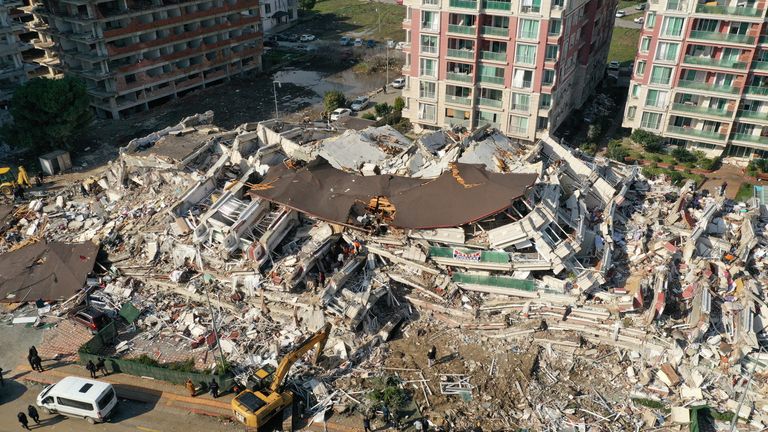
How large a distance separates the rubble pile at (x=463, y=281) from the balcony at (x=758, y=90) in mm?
14246

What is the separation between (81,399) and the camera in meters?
28.5

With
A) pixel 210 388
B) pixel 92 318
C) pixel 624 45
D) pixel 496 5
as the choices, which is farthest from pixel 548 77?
pixel 624 45

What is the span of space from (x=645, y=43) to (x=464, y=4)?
1694 centimetres

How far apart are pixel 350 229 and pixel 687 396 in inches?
801

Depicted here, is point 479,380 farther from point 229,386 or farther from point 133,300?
point 133,300

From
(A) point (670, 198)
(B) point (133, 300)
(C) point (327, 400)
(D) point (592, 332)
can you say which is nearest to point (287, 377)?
(C) point (327, 400)

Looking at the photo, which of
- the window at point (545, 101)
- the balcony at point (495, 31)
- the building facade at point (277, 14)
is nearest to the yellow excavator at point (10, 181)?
the balcony at point (495, 31)

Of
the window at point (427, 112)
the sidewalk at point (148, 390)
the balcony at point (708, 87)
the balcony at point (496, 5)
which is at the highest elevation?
the balcony at point (496, 5)

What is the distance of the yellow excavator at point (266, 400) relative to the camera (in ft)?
90.2

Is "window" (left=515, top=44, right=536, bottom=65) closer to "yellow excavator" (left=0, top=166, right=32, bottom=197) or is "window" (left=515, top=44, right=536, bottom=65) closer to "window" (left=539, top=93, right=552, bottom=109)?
"window" (left=539, top=93, right=552, bottom=109)

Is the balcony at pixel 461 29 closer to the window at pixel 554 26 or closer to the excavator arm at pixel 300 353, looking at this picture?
the window at pixel 554 26

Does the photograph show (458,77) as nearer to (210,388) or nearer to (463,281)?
(463,281)

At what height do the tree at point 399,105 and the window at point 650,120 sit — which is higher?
the window at point 650,120

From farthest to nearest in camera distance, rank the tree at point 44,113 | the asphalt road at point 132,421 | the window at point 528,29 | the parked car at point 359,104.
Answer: the parked car at point 359,104
the tree at point 44,113
the window at point 528,29
the asphalt road at point 132,421
